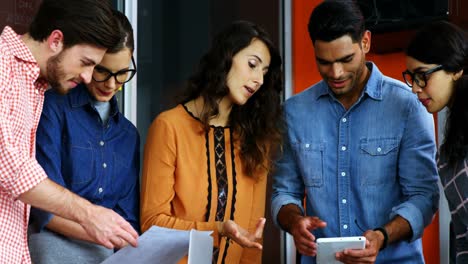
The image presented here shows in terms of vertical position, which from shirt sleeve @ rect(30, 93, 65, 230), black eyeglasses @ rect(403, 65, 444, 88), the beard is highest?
the beard

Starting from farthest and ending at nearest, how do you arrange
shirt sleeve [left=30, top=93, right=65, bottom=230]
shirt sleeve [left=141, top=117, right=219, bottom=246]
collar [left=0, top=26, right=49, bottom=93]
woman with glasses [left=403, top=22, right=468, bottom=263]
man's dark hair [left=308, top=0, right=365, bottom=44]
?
man's dark hair [left=308, top=0, right=365, bottom=44], shirt sleeve [left=141, top=117, right=219, bottom=246], woman with glasses [left=403, top=22, right=468, bottom=263], shirt sleeve [left=30, top=93, right=65, bottom=230], collar [left=0, top=26, right=49, bottom=93]

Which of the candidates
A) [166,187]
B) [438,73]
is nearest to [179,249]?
[166,187]

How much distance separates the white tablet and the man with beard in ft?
2.21

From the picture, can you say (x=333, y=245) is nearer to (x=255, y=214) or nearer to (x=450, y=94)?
(x=255, y=214)

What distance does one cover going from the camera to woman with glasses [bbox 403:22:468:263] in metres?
2.51

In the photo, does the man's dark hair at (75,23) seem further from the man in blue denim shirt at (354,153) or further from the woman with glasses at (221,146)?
the man in blue denim shirt at (354,153)

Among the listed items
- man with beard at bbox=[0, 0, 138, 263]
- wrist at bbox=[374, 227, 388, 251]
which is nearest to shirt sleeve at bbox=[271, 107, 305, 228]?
wrist at bbox=[374, 227, 388, 251]

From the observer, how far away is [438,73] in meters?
2.57

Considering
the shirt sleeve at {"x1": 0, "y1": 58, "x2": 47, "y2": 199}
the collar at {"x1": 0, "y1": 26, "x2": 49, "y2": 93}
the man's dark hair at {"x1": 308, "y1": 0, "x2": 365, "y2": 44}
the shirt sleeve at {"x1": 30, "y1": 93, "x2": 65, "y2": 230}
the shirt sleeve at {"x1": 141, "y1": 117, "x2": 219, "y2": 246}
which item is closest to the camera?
the shirt sleeve at {"x1": 0, "y1": 58, "x2": 47, "y2": 199}

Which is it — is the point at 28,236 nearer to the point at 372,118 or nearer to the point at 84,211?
the point at 84,211

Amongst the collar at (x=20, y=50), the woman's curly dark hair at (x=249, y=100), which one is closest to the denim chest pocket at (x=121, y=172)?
the woman's curly dark hair at (x=249, y=100)

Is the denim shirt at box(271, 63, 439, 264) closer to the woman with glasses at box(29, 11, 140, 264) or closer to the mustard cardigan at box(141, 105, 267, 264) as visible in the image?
the mustard cardigan at box(141, 105, 267, 264)

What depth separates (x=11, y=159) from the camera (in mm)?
2008

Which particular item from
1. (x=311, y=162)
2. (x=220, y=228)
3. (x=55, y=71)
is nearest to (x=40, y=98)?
(x=55, y=71)
